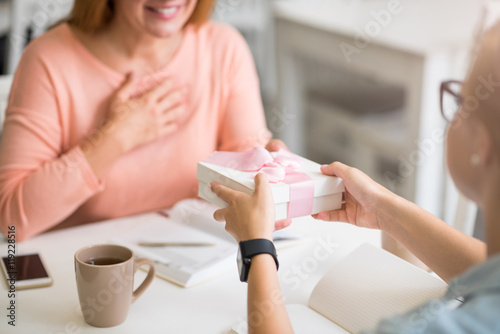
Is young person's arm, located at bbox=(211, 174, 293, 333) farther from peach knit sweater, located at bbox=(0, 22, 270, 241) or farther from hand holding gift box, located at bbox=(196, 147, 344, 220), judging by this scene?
peach knit sweater, located at bbox=(0, 22, 270, 241)

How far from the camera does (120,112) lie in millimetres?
1385

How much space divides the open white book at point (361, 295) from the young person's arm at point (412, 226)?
0.04 m

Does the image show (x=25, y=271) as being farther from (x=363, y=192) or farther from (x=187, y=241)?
(x=363, y=192)

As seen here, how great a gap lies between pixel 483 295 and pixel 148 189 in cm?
99

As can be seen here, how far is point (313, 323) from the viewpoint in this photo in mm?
929

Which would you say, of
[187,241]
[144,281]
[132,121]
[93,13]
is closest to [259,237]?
[144,281]

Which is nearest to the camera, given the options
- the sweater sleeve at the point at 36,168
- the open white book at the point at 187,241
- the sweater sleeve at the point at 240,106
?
the open white book at the point at 187,241

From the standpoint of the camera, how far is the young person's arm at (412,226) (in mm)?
918

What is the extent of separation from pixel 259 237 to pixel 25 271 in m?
0.45

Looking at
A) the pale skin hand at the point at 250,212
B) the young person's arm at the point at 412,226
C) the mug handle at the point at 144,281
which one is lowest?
the mug handle at the point at 144,281

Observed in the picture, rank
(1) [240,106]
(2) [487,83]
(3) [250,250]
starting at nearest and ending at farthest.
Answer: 1. (2) [487,83]
2. (3) [250,250]
3. (1) [240,106]

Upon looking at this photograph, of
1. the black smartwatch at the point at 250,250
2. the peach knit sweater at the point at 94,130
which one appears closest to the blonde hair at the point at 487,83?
the black smartwatch at the point at 250,250

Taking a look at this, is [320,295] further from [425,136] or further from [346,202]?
[425,136]

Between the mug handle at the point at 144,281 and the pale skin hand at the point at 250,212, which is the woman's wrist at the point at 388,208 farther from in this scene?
the mug handle at the point at 144,281
